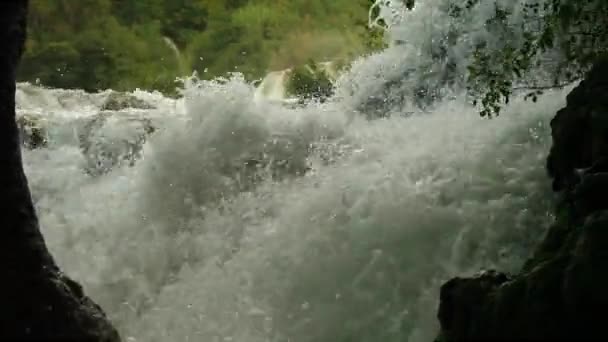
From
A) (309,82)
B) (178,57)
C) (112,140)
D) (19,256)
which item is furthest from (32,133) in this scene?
(178,57)

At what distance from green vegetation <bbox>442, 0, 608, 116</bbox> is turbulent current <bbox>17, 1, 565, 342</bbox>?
416 millimetres

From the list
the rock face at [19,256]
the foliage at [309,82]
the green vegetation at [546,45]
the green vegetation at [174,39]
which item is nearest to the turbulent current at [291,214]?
the green vegetation at [546,45]

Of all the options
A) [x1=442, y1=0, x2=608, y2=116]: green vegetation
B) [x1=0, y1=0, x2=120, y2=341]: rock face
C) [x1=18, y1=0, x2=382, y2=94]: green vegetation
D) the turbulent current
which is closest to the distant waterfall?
[x1=18, y1=0, x2=382, y2=94]: green vegetation

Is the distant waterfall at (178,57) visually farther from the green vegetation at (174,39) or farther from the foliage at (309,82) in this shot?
the foliage at (309,82)

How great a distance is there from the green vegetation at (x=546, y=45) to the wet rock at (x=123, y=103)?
16.7ft

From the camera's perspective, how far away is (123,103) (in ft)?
33.5

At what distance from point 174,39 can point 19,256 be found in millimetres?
12908

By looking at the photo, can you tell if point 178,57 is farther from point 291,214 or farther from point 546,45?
point 546,45

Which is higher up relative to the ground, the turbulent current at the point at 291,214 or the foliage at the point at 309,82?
the foliage at the point at 309,82

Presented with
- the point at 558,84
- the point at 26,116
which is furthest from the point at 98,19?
the point at 558,84

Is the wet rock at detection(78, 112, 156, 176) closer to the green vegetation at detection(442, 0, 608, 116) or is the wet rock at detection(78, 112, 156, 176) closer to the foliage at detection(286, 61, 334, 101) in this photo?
the foliage at detection(286, 61, 334, 101)

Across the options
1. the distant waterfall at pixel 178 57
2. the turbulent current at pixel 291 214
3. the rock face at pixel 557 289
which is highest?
the distant waterfall at pixel 178 57

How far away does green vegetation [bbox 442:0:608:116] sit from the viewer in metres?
4.75

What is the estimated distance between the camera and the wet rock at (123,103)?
10148 millimetres
